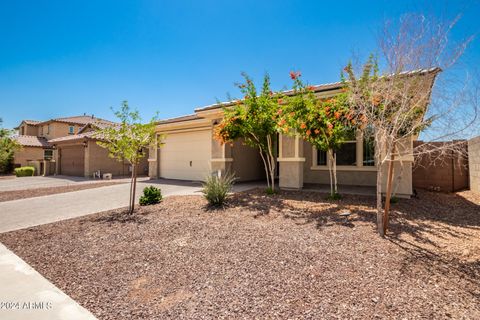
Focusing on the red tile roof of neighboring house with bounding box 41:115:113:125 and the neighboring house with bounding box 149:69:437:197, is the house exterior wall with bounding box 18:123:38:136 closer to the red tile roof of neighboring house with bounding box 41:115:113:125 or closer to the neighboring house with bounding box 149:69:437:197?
the red tile roof of neighboring house with bounding box 41:115:113:125

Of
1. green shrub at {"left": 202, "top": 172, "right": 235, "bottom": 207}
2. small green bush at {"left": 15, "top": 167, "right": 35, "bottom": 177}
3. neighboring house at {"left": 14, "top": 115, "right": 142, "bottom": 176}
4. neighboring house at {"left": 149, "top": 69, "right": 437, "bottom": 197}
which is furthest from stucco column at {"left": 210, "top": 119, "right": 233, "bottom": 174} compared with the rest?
small green bush at {"left": 15, "top": 167, "right": 35, "bottom": 177}

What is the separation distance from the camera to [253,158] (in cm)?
1357

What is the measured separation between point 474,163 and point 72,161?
27.0 meters

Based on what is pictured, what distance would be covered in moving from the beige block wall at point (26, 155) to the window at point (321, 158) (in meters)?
32.2

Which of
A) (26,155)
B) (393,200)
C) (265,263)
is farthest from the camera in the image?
(26,155)

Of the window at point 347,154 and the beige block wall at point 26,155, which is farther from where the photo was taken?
the beige block wall at point 26,155

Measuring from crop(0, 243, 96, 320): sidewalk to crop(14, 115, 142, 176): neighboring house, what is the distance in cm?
1043

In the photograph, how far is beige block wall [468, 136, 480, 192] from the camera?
29.1 ft

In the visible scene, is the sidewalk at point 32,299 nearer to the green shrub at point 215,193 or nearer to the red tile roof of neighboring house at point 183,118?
the green shrub at point 215,193

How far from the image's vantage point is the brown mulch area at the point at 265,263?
265 cm

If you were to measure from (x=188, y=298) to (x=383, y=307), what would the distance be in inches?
85.6

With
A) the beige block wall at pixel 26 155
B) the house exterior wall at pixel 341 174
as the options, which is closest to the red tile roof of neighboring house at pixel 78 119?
the beige block wall at pixel 26 155

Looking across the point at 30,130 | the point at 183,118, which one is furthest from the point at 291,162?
the point at 30,130

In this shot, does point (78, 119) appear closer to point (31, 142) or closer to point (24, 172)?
point (31, 142)
